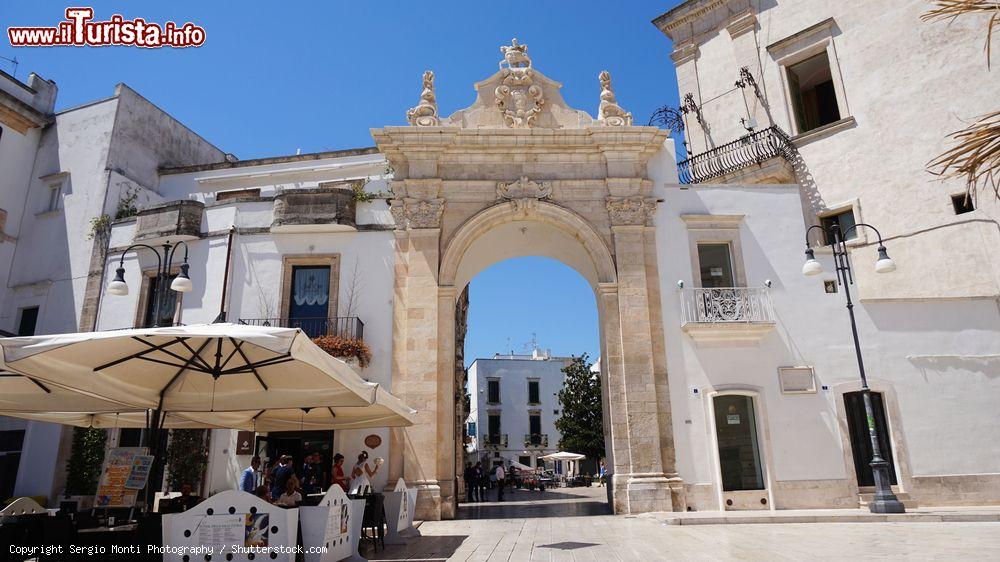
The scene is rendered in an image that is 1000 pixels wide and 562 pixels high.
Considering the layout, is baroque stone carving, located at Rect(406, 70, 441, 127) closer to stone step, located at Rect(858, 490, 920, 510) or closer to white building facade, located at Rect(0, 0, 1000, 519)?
white building facade, located at Rect(0, 0, 1000, 519)

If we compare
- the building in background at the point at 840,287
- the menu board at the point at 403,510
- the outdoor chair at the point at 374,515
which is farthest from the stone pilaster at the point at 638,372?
the outdoor chair at the point at 374,515

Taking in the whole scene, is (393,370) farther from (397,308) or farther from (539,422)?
(539,422)

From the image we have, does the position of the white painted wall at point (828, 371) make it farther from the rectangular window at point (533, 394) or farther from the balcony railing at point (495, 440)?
the rectangular window at point (533, 394)

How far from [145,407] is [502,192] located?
9492 mm

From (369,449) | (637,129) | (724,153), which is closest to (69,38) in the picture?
(369,449)

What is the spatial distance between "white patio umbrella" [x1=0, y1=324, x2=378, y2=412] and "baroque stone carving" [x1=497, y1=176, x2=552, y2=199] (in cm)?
822

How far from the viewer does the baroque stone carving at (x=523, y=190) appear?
50.2ft

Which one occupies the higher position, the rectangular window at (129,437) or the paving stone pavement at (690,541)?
the rectangular window at (129,437)

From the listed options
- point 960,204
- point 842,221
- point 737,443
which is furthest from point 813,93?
point 737,443

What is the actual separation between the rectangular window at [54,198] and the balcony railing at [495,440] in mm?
34367

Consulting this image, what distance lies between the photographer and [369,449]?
13797mm

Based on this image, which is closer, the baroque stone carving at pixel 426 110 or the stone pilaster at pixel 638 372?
the stone pilaster at pixel 638 372

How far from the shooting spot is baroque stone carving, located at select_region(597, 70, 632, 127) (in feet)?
51.9

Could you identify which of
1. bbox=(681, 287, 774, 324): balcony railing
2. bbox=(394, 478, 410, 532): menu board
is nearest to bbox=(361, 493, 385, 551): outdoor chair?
bbox=(394, 478, 410, 532): menu board
